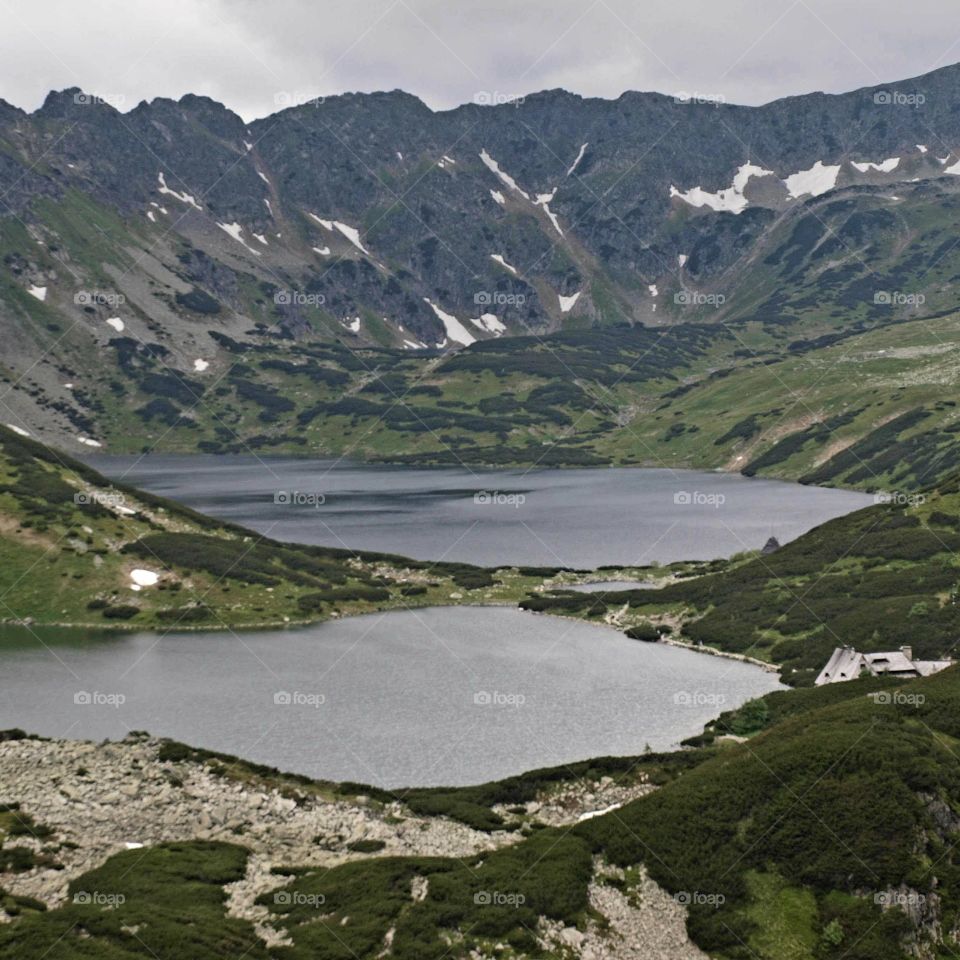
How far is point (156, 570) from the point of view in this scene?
396 feet

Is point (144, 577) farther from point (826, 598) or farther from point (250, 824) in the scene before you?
point (826, 598)

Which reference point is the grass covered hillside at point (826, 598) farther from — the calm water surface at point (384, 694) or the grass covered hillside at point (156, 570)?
the grass covered hillside at point (156, 570)

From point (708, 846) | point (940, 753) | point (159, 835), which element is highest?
point (940, 753)

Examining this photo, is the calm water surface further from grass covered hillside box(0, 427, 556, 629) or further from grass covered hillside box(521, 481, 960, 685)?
grass covered hillside box(0, 427, 556, 629)

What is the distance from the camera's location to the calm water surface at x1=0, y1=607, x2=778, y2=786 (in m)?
68.9

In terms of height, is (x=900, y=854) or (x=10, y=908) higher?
(x=900, y=854)

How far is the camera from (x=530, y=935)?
37.5 m

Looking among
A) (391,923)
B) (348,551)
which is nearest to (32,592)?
(348,551)

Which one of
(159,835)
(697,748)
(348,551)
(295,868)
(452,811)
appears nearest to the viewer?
(295,868)

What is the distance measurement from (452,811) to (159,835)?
1509cm

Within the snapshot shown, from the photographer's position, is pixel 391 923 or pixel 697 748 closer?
pixel 391 923

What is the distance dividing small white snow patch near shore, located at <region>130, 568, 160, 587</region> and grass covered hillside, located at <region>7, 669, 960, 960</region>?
7282cm

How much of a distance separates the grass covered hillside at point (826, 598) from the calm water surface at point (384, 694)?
16.6 feet

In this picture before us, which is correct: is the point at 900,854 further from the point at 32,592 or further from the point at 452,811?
the point at 32,592
